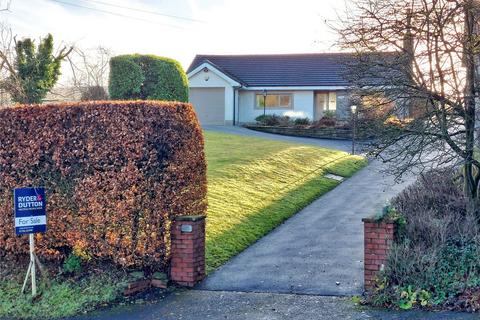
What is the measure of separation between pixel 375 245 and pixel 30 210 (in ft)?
16.1

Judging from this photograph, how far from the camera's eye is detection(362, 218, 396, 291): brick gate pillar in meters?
7.09

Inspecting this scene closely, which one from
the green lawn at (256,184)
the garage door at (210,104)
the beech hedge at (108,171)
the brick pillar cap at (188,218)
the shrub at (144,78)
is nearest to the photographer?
the beech hedge at (108,171)

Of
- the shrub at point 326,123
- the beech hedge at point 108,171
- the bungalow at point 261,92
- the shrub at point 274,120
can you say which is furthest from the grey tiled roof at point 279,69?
the beech hedge at point 108,171

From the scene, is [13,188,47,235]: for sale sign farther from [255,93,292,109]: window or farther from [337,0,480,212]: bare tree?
[255,93,292,109]: window

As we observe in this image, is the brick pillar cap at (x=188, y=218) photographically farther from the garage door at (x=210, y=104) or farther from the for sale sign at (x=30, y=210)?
the garage door at (x=210, y=104)

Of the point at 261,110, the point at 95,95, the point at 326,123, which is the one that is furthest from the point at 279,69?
the point at 95,95

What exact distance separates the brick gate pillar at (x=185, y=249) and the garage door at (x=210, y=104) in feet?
90.1

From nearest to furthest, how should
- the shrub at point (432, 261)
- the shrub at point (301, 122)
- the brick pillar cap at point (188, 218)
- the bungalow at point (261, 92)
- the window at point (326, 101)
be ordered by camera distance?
the shrub at point (432, 261)
the brick pillar cap at point (188, 218)
the shrub at point (301, 122)
the bungalow at point (261, 92)
the window at point (326, 101)

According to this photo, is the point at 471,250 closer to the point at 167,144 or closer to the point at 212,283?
the point at 212,283

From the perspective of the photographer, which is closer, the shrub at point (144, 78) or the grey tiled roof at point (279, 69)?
the shrub at point (144, 78)

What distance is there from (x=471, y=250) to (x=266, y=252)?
3590 millimetres

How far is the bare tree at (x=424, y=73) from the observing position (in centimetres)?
814

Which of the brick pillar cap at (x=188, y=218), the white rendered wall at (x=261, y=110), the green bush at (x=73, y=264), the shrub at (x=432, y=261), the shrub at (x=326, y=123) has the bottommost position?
the green bush at (x=73, y=264)

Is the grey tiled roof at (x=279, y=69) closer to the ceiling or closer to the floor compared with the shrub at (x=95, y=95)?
closer to the ceiling
